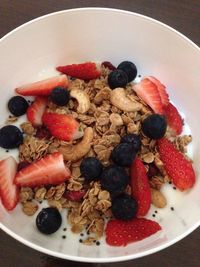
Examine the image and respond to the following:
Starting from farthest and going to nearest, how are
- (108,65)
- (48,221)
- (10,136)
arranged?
1. (108,65)
2. (10,136)
3. (48,221)

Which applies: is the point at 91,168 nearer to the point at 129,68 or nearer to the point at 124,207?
the point at 124,207

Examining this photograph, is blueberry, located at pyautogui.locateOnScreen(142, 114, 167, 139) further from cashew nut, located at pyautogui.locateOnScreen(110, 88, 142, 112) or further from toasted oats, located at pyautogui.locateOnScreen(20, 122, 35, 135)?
toasted oats, located at pyautogui.locateOnScreen(20, 122, 35, 135)

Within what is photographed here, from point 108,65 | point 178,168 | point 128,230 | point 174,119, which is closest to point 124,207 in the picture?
point 128,230

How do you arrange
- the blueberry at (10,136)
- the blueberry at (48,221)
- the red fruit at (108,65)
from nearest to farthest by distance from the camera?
the blueberry at (48,221), the blueberry at (10,136), the red fruit at (108,65)

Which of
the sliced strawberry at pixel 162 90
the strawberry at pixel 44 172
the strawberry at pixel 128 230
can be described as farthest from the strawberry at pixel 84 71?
the strawberry at pixel 128 230

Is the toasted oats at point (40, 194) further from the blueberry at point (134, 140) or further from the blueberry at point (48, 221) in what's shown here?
the blueberry at point (134, 140)

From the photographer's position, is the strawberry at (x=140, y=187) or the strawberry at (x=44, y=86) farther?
the strawberry at (x=44, y=86)
